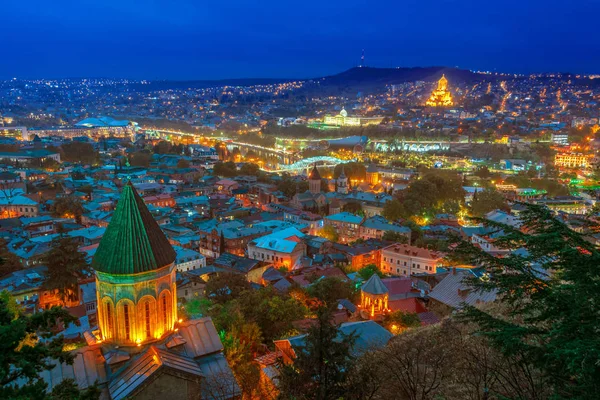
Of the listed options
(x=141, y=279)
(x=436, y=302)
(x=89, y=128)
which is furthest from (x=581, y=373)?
(x=89, y=128)

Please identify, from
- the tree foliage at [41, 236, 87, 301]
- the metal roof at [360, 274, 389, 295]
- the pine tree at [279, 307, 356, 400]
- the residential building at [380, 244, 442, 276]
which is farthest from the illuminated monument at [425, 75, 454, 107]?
the pine tree at [279, 307, 356, 400]

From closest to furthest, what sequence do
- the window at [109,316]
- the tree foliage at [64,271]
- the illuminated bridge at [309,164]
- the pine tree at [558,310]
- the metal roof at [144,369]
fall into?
the pine tree at [558,310] < the metal roof at [144,369] < the window at [109,316] < the tree foliage at [64,271] < the illuminated bridge at [309,164]

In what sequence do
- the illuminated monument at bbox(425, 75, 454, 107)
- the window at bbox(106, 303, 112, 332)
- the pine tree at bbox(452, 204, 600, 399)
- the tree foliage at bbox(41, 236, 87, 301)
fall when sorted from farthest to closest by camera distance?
the illuminated monument at bbox(425, 75, 454, 107) < the tree foliage at bbox(41, 236, 87, 301) < the window at bbox(106, 303, 112, 332) < the pine tree at bbox(452, 204, 600, 399)

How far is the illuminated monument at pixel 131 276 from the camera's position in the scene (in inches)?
314

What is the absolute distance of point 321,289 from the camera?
16891mm

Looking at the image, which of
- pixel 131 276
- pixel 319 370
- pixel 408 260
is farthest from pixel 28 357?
pixel 408 260

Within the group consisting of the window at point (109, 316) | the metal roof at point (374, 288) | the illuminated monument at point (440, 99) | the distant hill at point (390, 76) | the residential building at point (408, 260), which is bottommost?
the residential building at point (408, 260)

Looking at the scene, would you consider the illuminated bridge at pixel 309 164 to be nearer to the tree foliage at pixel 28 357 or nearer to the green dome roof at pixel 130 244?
the green dome roof at pixel 130 244

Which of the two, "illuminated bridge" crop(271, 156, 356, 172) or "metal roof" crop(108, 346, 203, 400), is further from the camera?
"illuminated bridge" crop(271, 156, 356, 172)

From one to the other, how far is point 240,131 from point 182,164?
53.4m

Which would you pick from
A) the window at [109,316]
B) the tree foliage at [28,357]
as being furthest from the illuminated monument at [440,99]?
the tree foliage at [28,357]

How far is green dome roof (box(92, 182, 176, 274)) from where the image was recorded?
26.1 feet

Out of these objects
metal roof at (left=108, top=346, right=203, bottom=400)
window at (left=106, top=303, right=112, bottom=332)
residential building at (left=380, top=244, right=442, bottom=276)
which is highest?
window at (left=106, top=303, right=112, bottom=332)

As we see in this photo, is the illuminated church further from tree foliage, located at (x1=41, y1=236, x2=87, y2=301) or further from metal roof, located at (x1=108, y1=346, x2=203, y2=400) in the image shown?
tree foliage, located at (x1=41, y1=236, x2=87, y2=301)
